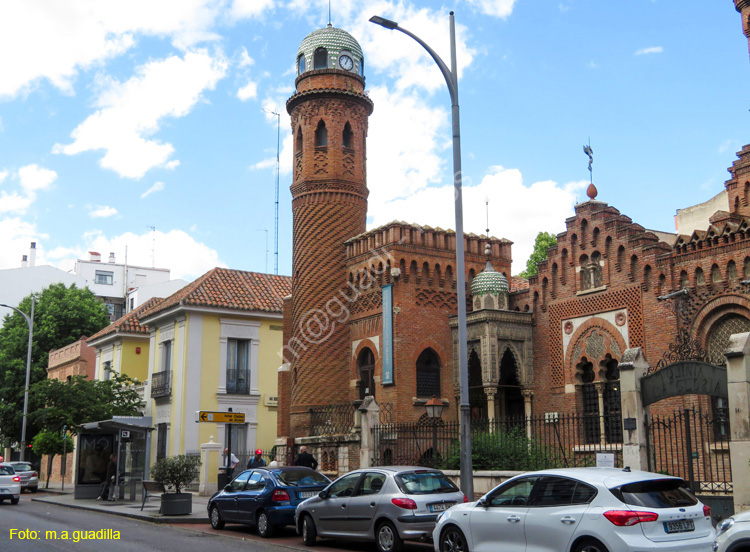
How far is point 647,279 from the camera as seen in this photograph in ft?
73.0

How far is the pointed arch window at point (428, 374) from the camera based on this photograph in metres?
25.7

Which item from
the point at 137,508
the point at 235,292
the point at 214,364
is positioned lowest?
the point at 137,508

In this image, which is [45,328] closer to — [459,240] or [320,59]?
[320,59]

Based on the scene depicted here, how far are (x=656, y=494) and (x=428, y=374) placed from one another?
1672 centimetres

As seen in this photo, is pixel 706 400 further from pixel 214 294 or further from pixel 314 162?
pixel 214 294

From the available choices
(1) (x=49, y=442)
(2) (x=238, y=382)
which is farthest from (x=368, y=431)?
(1) (x=49, y=442)

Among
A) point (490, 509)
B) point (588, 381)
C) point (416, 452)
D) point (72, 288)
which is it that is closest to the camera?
point (490, 509)

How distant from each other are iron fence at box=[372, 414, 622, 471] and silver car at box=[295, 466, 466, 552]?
3.24 meters

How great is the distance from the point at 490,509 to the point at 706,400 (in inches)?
473

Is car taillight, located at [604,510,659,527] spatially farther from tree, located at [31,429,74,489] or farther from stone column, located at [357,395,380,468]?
tree, located at [31,429,74,489]

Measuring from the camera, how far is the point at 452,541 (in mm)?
11234

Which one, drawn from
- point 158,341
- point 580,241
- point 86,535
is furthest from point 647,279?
point 158,341

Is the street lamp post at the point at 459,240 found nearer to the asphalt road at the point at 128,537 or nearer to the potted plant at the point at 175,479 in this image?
the asphalt road at the point at 128,537

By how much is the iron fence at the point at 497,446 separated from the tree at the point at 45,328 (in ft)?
107
